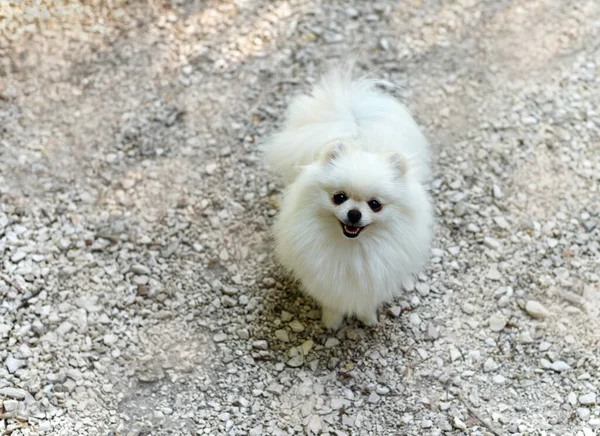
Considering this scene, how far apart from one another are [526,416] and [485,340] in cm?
39

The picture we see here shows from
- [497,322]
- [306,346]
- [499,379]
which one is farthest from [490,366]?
[306,346]

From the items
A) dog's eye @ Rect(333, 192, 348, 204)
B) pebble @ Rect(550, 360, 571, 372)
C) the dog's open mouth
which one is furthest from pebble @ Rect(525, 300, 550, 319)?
dog's eye @ Rect(333, 192, 348, 204)

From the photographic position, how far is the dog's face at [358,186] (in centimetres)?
248

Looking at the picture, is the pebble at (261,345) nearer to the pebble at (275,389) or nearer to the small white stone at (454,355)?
the pebble at (275,389)

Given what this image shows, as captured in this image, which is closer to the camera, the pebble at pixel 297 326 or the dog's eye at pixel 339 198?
the dog's eye at pixel 339 198

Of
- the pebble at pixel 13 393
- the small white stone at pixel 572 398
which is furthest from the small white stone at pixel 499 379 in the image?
the pebble at pixel 13 393

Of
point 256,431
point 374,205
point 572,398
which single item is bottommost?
point 256,431

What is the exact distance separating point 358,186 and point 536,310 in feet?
4.24

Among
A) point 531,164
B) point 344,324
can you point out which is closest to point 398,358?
point 344,324

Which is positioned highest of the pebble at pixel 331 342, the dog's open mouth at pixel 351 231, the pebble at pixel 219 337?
the dog's open mouth at pixel 351 231

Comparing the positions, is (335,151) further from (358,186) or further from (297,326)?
(297,326)

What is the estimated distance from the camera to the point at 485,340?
312 cm

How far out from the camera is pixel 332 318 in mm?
3102

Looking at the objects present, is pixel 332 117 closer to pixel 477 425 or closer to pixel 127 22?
pixel 477 425
